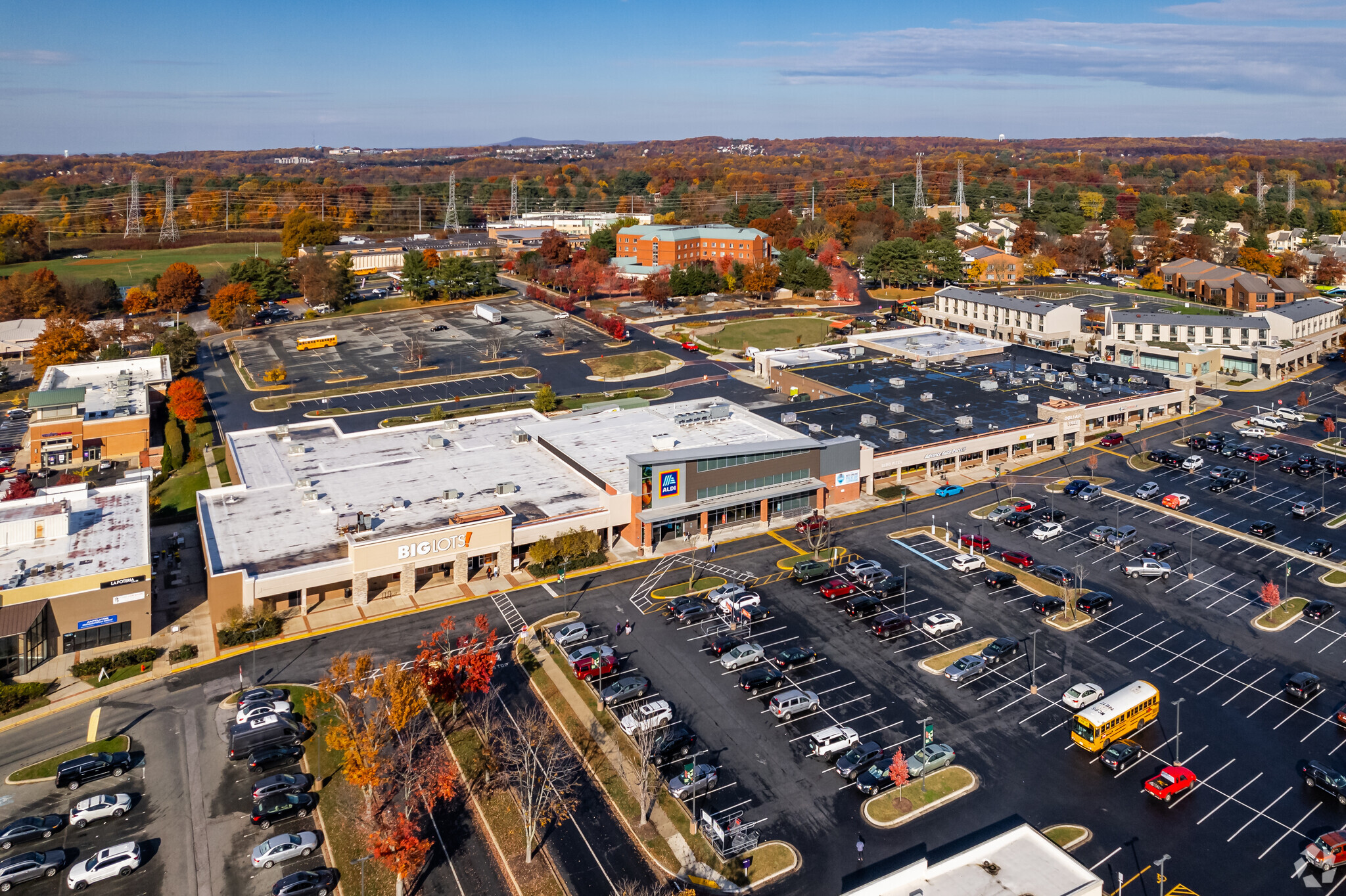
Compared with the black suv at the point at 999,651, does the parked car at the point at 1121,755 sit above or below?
below

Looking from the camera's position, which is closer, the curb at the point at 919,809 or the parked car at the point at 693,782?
the curb at the point at 919,809

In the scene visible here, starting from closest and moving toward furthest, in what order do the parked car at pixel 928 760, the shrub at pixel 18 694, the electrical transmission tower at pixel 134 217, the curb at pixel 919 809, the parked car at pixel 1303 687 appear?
the curb at pixel 919 809
the parked car at pixel 928 760
the parked car at pixel 1303 687
the shrub at pixel 18 694
the electrical transmission tower at pixel 134 217

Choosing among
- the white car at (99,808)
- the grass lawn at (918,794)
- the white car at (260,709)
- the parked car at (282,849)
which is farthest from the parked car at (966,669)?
the white car at (99,808)

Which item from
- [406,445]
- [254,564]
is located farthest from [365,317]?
[254,564]

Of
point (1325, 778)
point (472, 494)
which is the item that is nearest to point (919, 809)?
point (1325, 778)

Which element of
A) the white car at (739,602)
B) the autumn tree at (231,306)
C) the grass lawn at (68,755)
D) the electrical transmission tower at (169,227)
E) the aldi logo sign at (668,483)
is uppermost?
the electrical transmission tower at (169,227)

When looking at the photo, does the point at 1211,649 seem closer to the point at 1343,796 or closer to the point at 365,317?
the point at 1343,796

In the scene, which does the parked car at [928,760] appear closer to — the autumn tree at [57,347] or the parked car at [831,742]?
the parked car at [831,742]
